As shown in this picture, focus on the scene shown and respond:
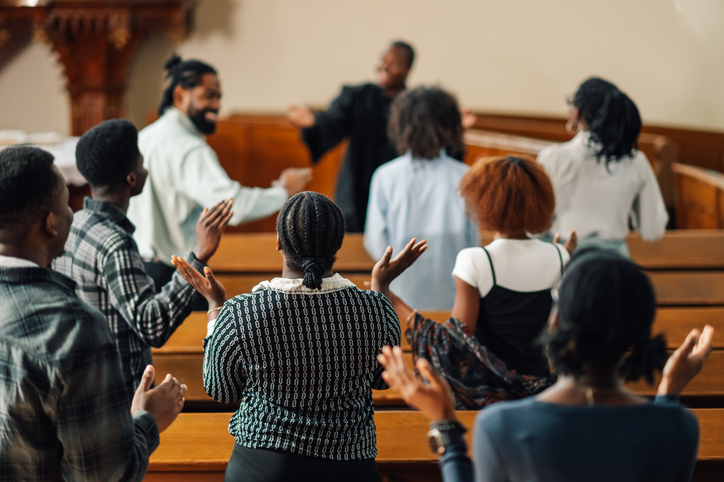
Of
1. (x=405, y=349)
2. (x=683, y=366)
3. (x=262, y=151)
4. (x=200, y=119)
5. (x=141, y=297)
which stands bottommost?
(x=262, y=151)

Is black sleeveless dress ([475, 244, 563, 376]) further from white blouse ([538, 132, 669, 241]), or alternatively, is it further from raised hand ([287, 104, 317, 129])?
raised hand ([287, 104, 317, 129])

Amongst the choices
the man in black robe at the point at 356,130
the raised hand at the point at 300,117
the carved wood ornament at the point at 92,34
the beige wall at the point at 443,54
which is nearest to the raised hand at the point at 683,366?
the man in black robe at the point at 356,130

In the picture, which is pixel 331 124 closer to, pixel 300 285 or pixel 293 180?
pixel 293 180

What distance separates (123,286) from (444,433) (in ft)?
3.55

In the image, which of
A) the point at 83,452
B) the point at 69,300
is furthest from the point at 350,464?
the point at 69,300

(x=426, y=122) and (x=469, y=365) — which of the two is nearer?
(x=469, y=365)

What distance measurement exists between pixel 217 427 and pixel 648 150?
4.57 meters

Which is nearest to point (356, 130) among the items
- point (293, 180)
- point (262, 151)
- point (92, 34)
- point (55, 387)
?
point (293, 180)

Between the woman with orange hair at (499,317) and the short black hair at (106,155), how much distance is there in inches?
34.0

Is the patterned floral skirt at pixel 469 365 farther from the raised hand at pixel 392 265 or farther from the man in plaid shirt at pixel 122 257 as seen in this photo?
the man in plaid shirt at pixel 122 257

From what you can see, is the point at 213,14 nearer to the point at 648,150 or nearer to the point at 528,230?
the point at 648,150

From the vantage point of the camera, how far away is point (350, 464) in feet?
5.06

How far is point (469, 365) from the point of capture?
1992 mm

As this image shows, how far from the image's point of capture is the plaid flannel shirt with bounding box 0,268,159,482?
3.89 feet
